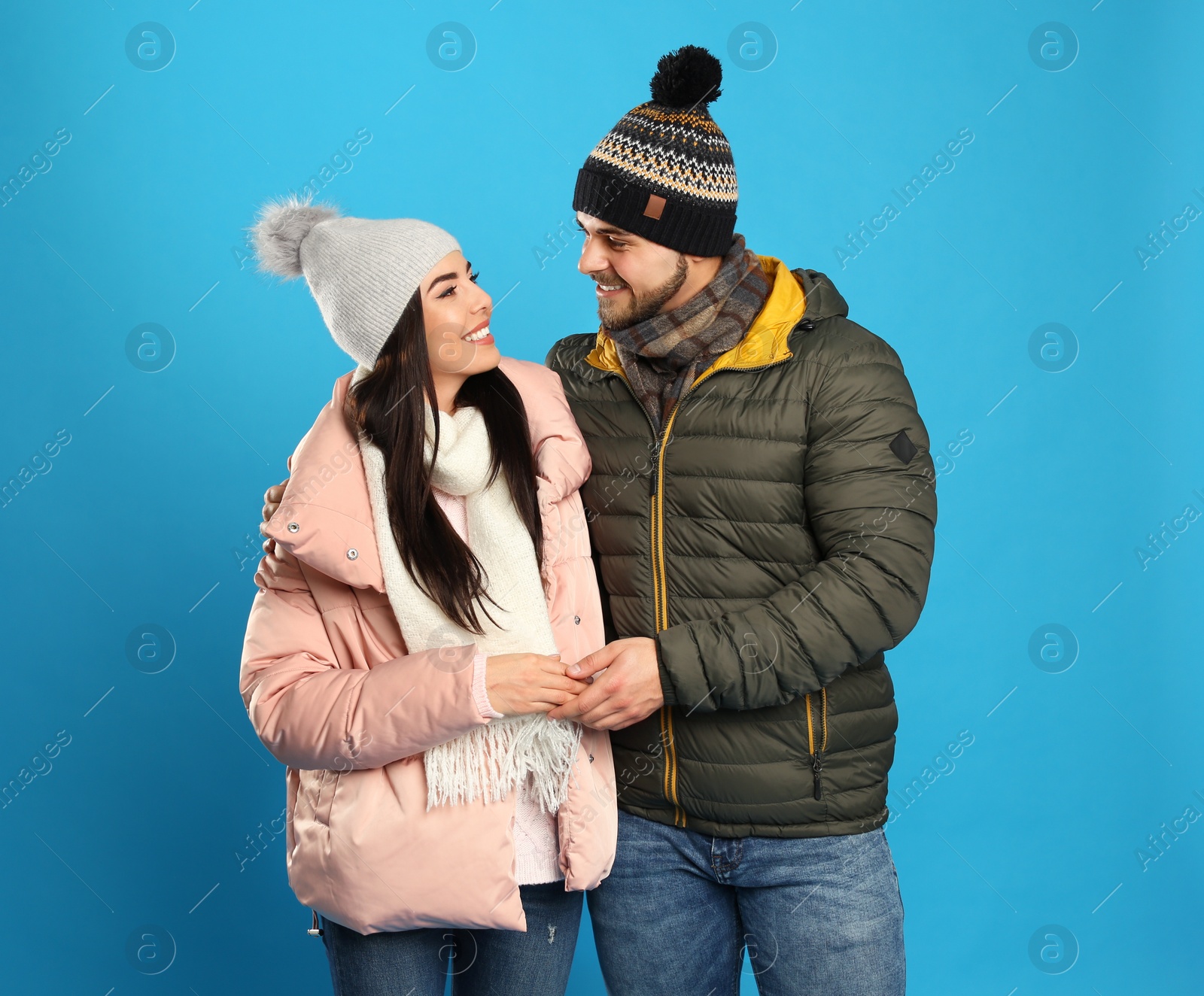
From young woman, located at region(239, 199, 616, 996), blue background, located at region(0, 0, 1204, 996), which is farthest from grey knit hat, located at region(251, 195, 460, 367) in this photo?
blue background, located at region(0, 0, 1204, 996)

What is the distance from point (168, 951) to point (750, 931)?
1881mm

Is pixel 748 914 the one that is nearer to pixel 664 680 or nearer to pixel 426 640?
pixel 664 680

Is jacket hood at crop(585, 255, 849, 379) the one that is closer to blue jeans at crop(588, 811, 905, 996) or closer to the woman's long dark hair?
the woman's long dark hair

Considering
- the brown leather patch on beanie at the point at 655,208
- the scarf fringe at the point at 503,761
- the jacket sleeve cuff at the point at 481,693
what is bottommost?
the scarf fringe at the point at 503,761

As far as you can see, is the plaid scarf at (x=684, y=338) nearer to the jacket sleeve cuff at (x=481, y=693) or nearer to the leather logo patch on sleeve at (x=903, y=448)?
the leather logo patch on sleeve at (x=903, y=448)

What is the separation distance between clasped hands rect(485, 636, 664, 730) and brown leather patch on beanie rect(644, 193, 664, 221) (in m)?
0.75

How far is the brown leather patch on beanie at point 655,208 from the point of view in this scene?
1979mm

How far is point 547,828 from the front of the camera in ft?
6.15

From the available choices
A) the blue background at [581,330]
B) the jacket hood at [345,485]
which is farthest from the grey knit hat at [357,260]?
the blue background at [581,330]

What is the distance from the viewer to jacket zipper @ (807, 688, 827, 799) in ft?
6.14

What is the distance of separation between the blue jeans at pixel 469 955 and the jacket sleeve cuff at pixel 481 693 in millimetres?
384

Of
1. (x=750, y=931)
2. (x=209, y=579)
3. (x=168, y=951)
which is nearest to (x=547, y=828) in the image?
(x=750, y=931)

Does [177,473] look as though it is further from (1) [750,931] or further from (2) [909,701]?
(2) [909,701]

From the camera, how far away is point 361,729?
169 centimetres
